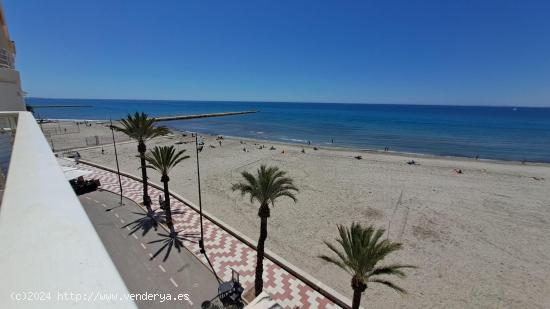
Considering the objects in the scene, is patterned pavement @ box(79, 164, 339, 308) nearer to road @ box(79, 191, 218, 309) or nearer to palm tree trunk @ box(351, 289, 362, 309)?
road @ box(79, 191, 218, 309)

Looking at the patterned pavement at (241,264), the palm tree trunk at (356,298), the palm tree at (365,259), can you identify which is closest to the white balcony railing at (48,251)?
the palm tree at (365,259)

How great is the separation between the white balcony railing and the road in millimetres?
10488

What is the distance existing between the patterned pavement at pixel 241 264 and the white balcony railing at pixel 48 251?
11236mm

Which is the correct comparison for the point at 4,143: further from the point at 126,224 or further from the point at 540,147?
the point at 540,147

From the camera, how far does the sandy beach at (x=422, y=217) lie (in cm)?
1282

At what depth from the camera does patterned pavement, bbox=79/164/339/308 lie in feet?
37.3

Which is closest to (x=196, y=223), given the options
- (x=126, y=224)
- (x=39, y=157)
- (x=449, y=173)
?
(x=126, y=224)

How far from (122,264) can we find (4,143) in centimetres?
852

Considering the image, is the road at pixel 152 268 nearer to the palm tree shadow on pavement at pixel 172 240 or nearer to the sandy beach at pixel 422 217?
the palm tree shadow on pavement at pixel 172 240

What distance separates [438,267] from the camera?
1411 cm

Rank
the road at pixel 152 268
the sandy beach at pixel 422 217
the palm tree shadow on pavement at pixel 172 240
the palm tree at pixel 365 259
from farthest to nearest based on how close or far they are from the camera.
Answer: the palm tree shadow on pavement at pixel 172 240, the sandy beach at pixel 422 217, the road at pixel 152 268, the palm tree at pixel 365 259

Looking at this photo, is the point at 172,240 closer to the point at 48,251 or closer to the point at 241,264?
the point at 241,264

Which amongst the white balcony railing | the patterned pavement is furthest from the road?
the white balcony railing

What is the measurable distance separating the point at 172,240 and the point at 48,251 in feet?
50.1
